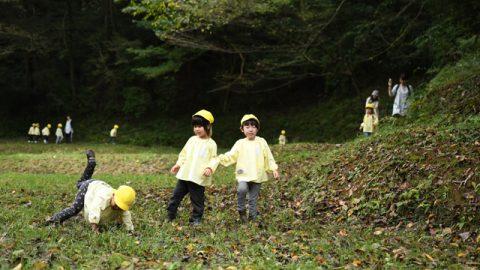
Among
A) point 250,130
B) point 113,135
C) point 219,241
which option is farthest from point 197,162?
→ point 113,135

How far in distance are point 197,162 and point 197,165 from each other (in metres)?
0.05

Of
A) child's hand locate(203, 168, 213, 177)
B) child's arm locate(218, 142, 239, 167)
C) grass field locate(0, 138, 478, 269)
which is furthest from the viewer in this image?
child's arm locate(218, 142, 239, 167)

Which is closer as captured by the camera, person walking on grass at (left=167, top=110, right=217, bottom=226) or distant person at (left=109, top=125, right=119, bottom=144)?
person walking on grass at (left=167, top=110, right=217, bottom=226)

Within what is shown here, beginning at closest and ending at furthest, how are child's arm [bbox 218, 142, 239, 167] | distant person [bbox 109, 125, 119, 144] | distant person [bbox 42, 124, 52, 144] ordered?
child's arm [bbox 218, 142, 239, 167]
distant person [bbox 109, 125, 119, 144]
distant person [bbox 42, 124, 52, 144]

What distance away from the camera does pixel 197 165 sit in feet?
27.3

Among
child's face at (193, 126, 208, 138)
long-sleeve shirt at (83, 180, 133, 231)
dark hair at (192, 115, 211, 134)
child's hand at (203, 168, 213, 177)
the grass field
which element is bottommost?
the grass field

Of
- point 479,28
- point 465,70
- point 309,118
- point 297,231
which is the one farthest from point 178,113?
point 297,231

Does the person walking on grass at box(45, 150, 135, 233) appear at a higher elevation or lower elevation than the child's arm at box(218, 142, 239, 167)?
lower

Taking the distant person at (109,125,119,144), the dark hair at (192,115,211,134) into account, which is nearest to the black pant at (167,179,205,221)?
the dark hair at (192,115,211,134)

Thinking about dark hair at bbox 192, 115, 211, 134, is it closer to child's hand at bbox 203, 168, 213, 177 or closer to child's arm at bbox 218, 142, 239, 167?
child's arm at bbox 218, 142, 239, 167

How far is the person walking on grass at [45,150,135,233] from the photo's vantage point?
6.93 meters

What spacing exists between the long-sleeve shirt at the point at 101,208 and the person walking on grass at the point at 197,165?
1.25 m

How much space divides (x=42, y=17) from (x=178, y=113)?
13.6 m

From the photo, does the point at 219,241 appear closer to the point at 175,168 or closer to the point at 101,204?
the point at 101,204
